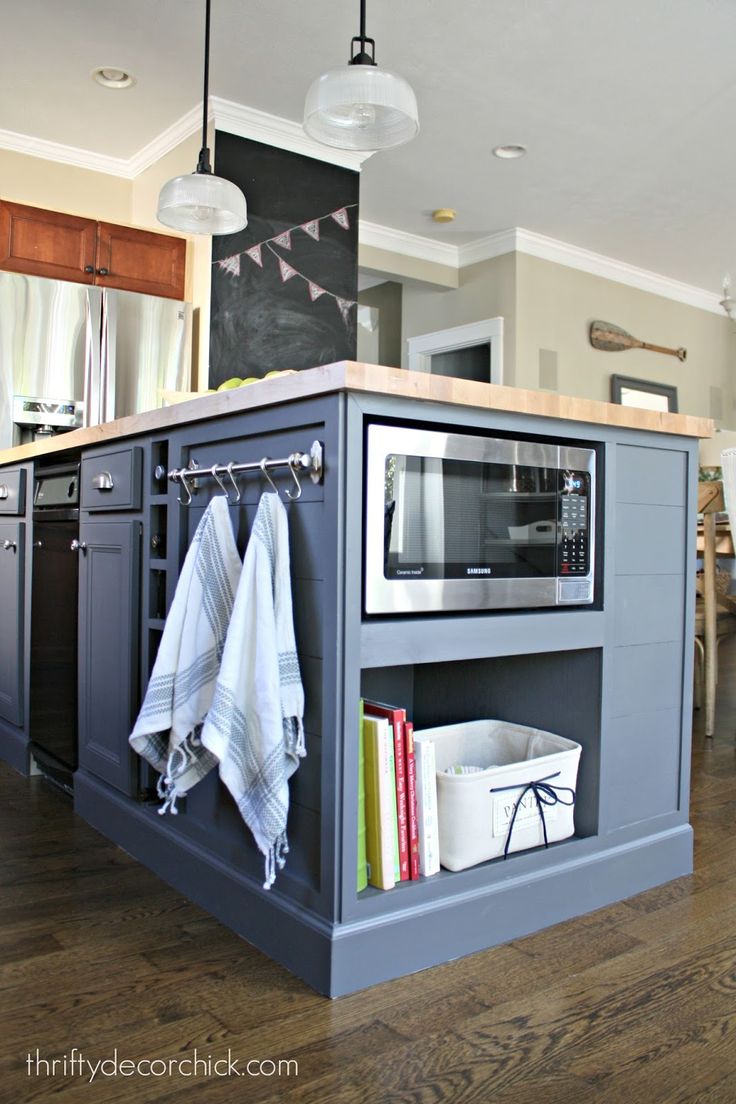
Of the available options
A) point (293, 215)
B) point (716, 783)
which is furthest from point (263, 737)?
point (293, 215)

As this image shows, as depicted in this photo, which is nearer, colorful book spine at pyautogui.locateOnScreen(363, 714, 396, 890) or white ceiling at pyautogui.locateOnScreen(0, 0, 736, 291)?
colorful book spine at pyautogui.locateOnScreen(363, 714, 396, 890)

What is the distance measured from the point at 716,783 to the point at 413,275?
4612 mm

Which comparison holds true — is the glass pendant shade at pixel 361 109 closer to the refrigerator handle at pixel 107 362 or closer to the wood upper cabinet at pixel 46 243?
the refrigerator handle at pixel 107 362

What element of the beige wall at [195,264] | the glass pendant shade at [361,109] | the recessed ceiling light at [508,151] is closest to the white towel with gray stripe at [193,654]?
the glass pendant shade at [361,109]

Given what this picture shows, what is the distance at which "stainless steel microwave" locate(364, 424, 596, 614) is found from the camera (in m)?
1.47

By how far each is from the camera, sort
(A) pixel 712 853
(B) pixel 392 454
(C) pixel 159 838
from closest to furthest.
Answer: (B) pixel 392 454, (C) pixel 159 838, (A) pixel 712 853

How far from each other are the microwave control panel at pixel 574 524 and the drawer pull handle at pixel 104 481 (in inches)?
41.8

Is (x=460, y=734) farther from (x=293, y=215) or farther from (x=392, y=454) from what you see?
(x=293, y=215)

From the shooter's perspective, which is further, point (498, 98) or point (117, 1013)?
point (498, 98)

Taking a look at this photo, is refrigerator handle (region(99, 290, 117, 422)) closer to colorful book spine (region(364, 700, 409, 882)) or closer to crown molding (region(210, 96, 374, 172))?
crown molding (region(210, 96, 374, 172))

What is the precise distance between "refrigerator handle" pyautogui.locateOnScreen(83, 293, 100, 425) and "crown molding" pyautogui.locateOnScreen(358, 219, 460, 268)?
225cm

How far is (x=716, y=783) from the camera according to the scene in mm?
2701

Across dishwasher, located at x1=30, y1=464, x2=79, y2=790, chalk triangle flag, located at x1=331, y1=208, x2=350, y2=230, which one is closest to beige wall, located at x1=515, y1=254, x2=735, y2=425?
chalk triangle flag, located at x1=331, y1=208, x2=350, y2=230

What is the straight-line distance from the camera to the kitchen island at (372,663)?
1416mm
